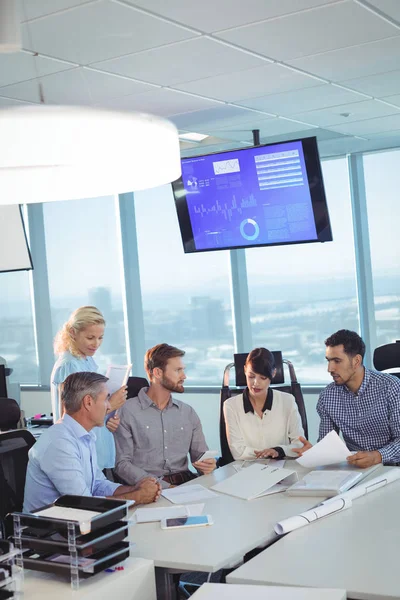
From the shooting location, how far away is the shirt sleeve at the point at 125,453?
13.7ft

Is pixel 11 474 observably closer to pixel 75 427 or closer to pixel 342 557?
pixel 75 427

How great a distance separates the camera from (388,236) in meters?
7.24

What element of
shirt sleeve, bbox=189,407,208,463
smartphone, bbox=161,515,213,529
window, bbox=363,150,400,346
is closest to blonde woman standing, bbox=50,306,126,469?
shirt sleeve, bbox=189,407,208,463

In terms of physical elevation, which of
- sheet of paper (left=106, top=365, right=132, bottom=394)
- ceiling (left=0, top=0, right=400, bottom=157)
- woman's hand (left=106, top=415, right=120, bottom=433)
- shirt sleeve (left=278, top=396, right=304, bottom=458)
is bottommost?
shirt sleeve (left=278, top=396, right=304, bottom=458)

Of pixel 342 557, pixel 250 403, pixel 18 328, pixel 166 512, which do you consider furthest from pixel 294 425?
pixel 18 328

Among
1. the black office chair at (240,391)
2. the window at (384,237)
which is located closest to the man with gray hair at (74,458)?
the black office chair at (240,391)

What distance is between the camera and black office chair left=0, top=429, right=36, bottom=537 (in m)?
3.85

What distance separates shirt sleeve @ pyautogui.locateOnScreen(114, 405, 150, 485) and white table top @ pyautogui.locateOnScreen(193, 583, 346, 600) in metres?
1.70

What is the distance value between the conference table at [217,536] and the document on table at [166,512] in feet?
0.12

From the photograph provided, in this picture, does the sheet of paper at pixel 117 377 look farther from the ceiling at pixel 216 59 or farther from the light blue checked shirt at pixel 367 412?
the ceiling at pixel 216 59

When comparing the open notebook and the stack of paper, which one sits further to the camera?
the open notebook

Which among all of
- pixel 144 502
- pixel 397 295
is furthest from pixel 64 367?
pixel 397 295

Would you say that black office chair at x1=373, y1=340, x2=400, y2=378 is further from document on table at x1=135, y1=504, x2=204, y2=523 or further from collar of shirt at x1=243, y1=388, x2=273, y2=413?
document on table at x1=135, y1=504, x2=204, y2=523

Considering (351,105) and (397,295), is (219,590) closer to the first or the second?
(351,105)
